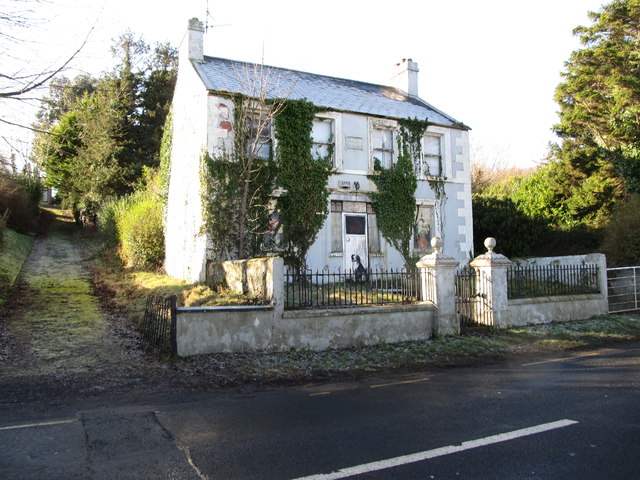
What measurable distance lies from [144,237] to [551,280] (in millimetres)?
14485

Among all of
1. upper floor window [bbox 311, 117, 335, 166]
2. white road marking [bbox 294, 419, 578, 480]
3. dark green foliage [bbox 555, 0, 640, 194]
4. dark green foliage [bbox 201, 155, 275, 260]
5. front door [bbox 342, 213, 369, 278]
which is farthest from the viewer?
dark green foliage [bbox 555, 0, 640, 194]

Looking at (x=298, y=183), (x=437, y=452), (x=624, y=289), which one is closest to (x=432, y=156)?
A: (x=298, y=183)

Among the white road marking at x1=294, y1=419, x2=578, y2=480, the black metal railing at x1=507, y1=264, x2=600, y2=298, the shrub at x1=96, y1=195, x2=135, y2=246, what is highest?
the shrub at x1=96, y1=195, x2=135, y2=246

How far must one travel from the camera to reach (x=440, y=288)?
10.3 meters

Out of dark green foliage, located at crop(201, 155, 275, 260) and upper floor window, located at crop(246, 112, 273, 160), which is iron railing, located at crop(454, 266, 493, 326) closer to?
dark green foliage, located at crop(201, 155, 275, 260)

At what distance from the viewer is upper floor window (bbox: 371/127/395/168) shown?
56.6 ft

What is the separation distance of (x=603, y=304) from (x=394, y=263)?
6.55 meters

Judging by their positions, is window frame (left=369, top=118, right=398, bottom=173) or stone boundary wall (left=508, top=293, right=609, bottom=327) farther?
window frame (left=369, top=118, right=398, bottom=173)

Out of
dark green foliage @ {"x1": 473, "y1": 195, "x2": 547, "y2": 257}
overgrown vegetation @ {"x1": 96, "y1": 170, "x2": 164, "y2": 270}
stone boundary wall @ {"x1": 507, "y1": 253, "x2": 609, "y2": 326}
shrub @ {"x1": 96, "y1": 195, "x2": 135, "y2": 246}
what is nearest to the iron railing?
stone boundary wall @ {"x1": 507, "y1": 253, "x2": 609, "y2": 326}

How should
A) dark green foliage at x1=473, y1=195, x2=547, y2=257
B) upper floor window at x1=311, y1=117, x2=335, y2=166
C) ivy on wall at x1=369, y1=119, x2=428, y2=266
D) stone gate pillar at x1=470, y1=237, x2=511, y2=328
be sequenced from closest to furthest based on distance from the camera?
stone gate pillar at x1=470, y1=237, x2=511, y2=328 → upper floor window at x1=311, y1=117, x2=335, y2=166 → ivy on wall at x1=369, y1=119, x2=428, y2=266 → dark green foliage at x1=473, y1=195, x2=547, y2=257

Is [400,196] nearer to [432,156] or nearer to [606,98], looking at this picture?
[432,156]

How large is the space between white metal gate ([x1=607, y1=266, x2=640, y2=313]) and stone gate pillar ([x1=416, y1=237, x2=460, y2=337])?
6380 mm

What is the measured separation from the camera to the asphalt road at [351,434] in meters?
3.92

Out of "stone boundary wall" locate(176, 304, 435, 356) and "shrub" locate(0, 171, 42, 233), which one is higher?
"shrub" locate(0, 171, 42, 233)
